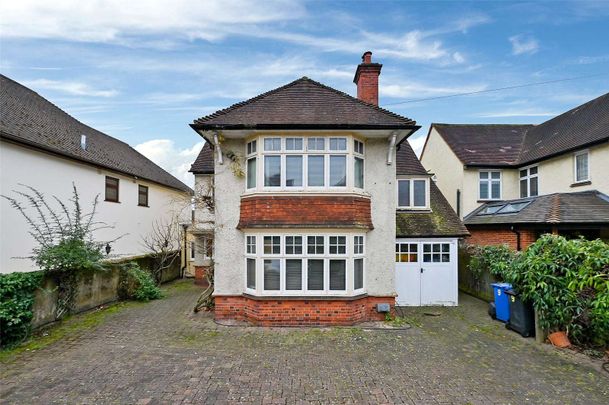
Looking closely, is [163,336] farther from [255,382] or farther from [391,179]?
[391,179]

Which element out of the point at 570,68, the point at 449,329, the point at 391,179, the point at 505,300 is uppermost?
the point at 570,68

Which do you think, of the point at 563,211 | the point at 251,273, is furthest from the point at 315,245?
the point at 563,211

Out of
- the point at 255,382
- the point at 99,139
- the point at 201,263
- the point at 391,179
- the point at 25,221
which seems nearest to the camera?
the point at 255,382

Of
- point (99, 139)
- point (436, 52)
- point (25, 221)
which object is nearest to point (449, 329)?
point (436, 52)

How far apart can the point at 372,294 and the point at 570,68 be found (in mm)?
14530

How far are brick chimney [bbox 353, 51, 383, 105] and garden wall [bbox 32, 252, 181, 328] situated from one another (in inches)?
450

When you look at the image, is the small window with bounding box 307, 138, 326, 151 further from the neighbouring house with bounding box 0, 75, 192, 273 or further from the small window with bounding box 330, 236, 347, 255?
the neighbouring house with bounding box 0, 75, 192, 273

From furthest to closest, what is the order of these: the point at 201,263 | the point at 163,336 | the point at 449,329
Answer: the point at 201,263 < the point at 449,329 < the point at 163,336

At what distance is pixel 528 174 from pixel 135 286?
64.0 feet

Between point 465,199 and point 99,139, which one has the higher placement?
point 99,139

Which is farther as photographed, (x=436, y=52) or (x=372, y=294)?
(x=436, y=52)

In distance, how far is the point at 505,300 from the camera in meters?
A: 8.70

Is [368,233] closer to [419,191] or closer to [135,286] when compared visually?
[419,191]

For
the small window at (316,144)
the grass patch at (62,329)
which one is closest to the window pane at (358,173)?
the small window at (316,144)
